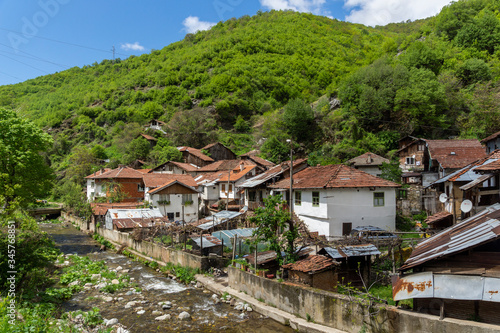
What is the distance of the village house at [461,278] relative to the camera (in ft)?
24.7

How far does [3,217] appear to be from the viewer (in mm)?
13797

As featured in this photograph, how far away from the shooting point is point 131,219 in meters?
29.1

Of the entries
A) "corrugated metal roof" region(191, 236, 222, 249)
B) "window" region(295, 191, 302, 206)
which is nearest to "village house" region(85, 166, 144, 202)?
"corrugated metal roof" region(191, 236, 222, 249)

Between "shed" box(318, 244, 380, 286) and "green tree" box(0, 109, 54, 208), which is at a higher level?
"green tree" box(0, 109, 54, 208)

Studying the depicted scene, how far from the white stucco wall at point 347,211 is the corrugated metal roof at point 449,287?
11.5 metres

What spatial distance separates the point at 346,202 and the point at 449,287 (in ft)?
42.6

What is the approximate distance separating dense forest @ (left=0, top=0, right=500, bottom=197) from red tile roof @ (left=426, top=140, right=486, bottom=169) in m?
11.2

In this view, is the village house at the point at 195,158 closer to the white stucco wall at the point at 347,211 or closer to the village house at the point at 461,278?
the white stucco wall at the point at 347,211

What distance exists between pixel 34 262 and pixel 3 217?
3287mm

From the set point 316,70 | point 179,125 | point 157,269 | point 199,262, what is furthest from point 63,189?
point 316,70

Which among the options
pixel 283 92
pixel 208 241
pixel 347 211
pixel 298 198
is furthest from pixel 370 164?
pixel 283 92

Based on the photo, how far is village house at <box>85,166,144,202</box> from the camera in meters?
40.2

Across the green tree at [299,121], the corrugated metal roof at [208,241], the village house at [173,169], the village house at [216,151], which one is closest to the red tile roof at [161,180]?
the village house at [173,169]

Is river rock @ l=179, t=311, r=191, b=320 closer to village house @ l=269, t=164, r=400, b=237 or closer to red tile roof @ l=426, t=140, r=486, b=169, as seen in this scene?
village house @ l=269, t=164, r=400, b=237
